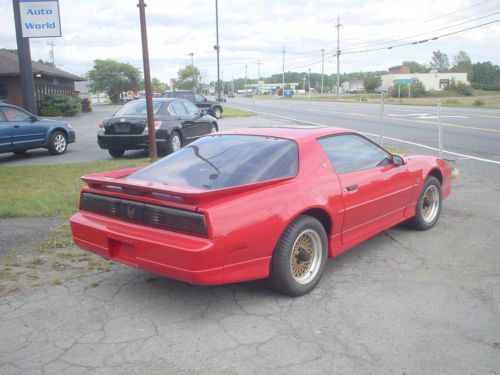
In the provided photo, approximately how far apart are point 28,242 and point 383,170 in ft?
13.0

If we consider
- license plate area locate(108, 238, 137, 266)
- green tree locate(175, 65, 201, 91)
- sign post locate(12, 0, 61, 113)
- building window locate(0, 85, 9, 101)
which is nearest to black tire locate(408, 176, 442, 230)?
license plate area locate(108, 238, 137, 266)

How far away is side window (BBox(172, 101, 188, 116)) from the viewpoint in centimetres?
1274

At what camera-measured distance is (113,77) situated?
72.3 m

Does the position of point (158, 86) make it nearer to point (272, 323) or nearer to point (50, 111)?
point (50, 111)

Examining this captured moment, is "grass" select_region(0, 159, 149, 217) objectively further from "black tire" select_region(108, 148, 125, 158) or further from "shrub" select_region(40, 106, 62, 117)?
"shrub" select_region(40, 106, 62, 117)

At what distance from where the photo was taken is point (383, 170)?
5238mm

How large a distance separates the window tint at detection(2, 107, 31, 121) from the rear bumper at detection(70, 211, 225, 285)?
9.24m

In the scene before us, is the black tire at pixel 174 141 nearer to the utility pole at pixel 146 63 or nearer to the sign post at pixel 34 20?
the utility pole at pixel 146 63

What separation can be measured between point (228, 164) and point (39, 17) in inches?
459

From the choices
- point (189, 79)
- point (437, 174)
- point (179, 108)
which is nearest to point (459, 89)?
point (189, 79)

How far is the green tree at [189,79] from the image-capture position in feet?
272

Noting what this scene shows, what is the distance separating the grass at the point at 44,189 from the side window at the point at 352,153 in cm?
311

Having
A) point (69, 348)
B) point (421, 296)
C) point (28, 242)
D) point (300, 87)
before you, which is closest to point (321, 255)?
point (421, 296)

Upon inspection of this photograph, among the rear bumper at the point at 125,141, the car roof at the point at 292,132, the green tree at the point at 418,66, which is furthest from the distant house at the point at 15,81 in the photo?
the green tree at the point at 418,66
